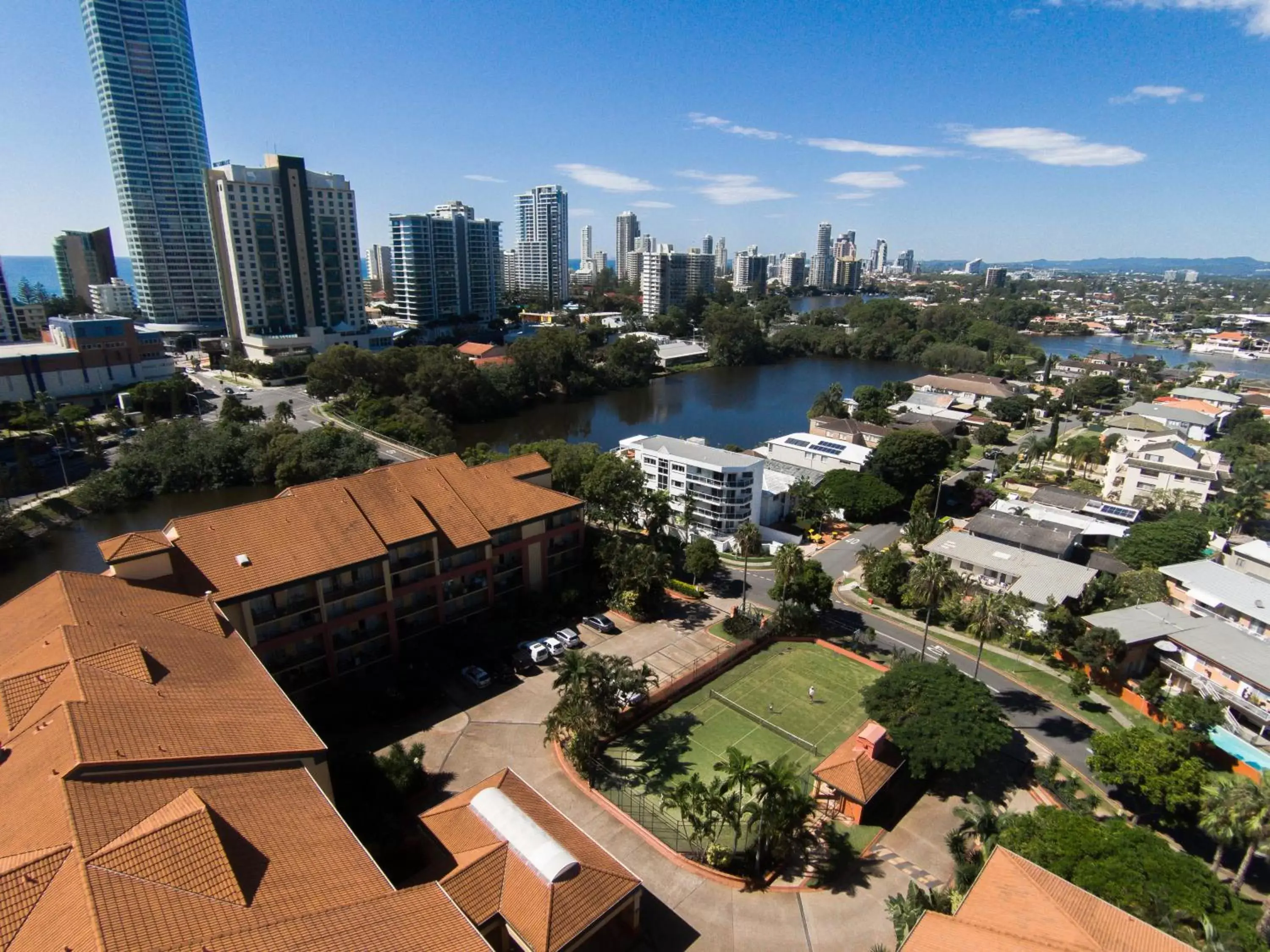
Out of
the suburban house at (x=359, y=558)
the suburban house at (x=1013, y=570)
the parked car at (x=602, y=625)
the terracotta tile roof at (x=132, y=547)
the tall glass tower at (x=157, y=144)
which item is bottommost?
the parked car at (x=602, y=625)

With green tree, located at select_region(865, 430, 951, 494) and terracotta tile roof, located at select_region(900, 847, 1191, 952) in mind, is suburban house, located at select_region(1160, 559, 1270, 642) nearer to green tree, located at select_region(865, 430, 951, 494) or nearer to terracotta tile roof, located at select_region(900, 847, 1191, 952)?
green tree, located at select_region(865, 430, 951, 494)

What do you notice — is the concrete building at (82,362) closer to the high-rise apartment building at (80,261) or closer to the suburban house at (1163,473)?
the high-rise apartment building at (80,261)

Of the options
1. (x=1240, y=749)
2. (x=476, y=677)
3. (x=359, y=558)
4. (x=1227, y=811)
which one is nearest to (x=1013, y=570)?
(x=1240, y=749)

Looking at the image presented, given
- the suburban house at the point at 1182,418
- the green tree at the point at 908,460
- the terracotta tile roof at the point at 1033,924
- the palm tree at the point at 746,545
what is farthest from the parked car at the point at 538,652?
the suburban house at the point at 1182,418

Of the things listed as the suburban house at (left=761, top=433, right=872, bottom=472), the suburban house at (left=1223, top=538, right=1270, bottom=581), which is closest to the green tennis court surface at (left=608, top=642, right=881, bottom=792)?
the suburban house at (left=761, top=433, right=872, bottom=472)

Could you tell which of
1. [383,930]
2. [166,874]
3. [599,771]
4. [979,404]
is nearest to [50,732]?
[166,874]

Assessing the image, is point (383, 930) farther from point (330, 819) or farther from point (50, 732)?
point (50, 732)

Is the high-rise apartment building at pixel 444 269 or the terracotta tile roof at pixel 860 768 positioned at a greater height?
the high-rise apartment building at pixel 444 269
